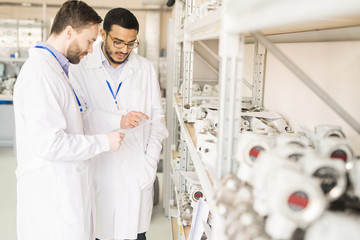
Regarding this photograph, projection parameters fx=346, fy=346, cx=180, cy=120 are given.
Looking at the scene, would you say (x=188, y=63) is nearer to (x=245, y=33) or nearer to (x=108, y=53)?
(x=108, y=53)

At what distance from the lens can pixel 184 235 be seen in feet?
6.64

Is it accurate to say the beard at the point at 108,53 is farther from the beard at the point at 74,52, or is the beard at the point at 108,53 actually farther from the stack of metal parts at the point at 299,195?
the stack of metal parts at the point at 299,195

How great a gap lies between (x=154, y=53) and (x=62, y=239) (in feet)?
20.7

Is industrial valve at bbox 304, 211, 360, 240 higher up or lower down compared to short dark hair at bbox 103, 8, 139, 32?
lower down

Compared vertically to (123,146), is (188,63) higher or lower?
higher

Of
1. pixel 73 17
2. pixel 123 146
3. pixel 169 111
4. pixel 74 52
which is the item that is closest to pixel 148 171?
pixel 123 146

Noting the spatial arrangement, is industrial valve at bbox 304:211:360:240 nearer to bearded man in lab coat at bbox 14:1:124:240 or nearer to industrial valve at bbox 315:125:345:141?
industrial valve at bbox 315:125:345:141

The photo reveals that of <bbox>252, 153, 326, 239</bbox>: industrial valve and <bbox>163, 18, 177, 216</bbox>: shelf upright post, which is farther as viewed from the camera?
<bbox>163, 18, 177, 216</bbox>: shelf upright post

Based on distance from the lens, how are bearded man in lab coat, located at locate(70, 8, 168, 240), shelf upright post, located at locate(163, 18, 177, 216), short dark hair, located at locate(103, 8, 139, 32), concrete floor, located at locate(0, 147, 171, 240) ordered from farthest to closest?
shelf upright post, located at locate(163, 18, 177, 216)
concrete floor, located at locate(0, 147, 171, 240)
bearded man in lab coat, located at locate(70, 8, 168, 240)
short dark hair, located at locate(103, 8, 139, 32)

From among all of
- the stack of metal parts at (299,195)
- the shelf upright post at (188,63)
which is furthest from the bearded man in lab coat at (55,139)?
the stack of metal parts at (299,195)

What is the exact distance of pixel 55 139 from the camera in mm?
1554

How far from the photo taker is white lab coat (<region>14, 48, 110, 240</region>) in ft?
5.10

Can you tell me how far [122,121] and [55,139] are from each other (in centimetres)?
56

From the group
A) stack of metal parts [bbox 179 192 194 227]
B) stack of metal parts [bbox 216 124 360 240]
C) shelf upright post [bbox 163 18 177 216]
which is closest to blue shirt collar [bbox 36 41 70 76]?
stack of metal parts [bbox 179 192 194 227]
